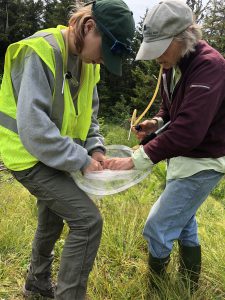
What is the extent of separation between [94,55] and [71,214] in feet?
3.18

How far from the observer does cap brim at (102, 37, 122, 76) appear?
2387 millimetres

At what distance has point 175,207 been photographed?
8.71ft

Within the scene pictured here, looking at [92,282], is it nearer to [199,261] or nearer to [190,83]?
[199,261]

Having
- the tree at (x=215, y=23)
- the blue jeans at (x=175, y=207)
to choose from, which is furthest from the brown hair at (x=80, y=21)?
the tree at (x=215, y=23)

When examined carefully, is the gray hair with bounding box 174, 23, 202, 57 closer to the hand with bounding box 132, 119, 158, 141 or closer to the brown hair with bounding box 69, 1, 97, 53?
the brown hair with bounding box 69, 1, 97, 53

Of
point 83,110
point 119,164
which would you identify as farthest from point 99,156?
point 83,110

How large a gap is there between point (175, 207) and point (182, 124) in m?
0.61

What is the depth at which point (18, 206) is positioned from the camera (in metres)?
4.55

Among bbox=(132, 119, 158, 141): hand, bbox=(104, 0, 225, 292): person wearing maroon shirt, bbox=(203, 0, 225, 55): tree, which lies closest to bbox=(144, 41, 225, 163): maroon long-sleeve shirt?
bbox=(104, 0, 225, 292): person wearing maroon shirt

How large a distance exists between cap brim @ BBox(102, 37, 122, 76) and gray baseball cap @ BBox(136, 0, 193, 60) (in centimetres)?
18

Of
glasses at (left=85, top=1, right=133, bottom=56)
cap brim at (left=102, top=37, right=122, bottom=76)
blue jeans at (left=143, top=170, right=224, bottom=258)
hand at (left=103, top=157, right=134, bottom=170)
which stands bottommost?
blue jeans at (left=143, top=170, right=224, bottom=258)

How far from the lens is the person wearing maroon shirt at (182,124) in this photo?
2.33 metres

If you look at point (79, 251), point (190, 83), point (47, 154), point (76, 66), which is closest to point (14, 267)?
point (79, 251)

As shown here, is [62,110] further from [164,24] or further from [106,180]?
[164,24]
